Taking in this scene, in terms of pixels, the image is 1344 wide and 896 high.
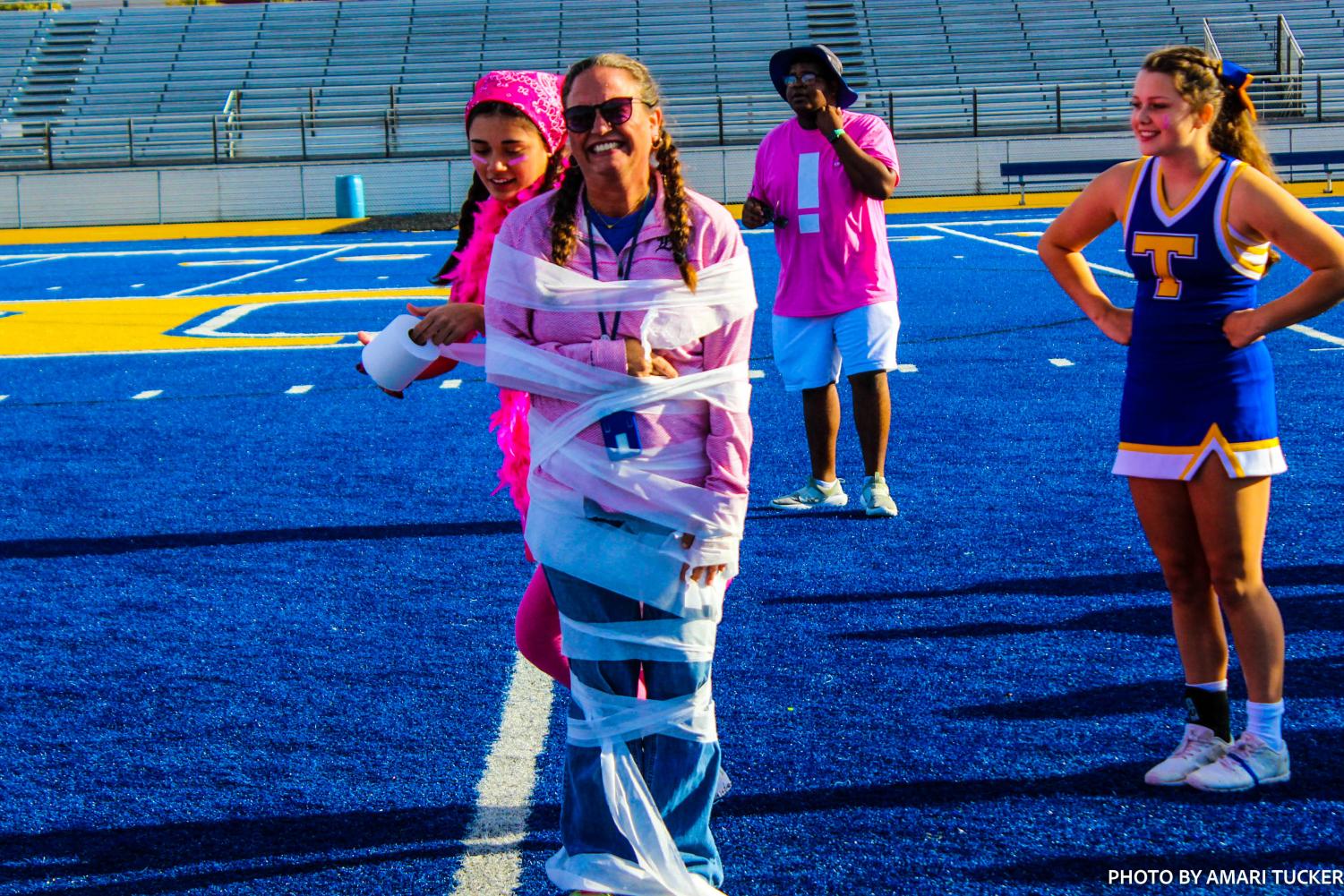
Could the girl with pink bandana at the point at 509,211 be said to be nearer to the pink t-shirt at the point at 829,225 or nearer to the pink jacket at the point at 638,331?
the pink jacket at the point at 638,331

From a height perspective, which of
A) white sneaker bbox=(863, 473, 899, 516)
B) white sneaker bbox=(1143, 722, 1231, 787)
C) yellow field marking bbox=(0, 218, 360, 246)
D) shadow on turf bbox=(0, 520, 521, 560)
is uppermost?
white sneaker bbox=(1143, 722, 1231, 787)

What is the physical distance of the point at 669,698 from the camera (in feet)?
8.61

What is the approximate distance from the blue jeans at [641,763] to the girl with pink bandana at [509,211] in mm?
370

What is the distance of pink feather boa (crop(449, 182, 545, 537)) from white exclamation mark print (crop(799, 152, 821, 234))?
302 centimetres

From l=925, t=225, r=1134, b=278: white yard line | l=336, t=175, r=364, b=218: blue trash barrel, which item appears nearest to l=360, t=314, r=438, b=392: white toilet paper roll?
l=925, t=225, r=1134, b=278: white yard line

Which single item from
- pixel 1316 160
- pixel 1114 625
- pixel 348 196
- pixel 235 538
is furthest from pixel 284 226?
pixel 1114 625

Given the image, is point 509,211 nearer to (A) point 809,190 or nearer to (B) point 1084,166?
(A) point 809,190

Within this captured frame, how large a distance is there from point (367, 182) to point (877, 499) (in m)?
23.9

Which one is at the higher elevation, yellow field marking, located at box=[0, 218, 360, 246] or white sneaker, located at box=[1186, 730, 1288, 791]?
white sneaker, located at box=[1186, 730, 1288, 791]

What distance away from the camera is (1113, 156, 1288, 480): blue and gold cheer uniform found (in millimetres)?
3023

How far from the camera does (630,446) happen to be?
2543mm

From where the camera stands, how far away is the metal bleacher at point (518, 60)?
100 ft

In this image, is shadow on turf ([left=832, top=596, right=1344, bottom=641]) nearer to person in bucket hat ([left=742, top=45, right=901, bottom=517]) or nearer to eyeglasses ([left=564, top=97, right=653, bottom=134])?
person in bucket hat ([left=742, top=45, right=901, bottom=517])

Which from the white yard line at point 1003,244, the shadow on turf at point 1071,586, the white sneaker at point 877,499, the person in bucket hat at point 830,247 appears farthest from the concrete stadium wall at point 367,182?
the shadow on turf at point 1071,586
